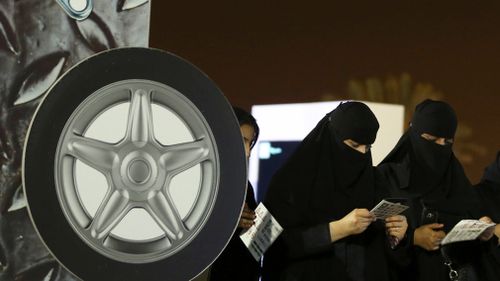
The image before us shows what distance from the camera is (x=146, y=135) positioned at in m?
1.32

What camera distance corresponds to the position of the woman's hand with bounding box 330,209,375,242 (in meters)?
2.19

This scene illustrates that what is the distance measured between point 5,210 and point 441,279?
1571mm

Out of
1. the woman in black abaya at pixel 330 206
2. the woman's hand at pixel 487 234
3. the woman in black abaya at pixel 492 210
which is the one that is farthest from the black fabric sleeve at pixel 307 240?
the woman in black abaya at pixel 492 210

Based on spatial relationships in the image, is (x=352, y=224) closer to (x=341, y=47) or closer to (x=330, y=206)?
(x=330, y=206)

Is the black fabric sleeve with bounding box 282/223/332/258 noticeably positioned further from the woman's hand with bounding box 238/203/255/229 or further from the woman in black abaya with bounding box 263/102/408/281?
the woman's hand with bounding box 238/203/255/229

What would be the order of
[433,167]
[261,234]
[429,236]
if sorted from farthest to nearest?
[433,167], [429,236], [261,234]

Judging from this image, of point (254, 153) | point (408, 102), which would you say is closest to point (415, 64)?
point (408, 102)

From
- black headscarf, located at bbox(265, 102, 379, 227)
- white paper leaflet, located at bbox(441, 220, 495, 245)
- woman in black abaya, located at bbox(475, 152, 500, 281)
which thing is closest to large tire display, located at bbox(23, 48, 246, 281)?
black headscarf, located at bbox(265, 102, 379, 227)

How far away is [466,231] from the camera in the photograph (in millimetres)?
2402

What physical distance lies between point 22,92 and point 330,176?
1129 mm

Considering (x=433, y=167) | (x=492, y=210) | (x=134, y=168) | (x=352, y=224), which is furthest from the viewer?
(x=492, y=210)

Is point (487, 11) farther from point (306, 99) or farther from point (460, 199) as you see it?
point (460, 199)

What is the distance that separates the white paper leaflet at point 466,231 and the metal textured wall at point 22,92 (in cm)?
131

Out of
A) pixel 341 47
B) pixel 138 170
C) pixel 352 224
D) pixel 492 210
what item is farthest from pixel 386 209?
pixel 341 47
